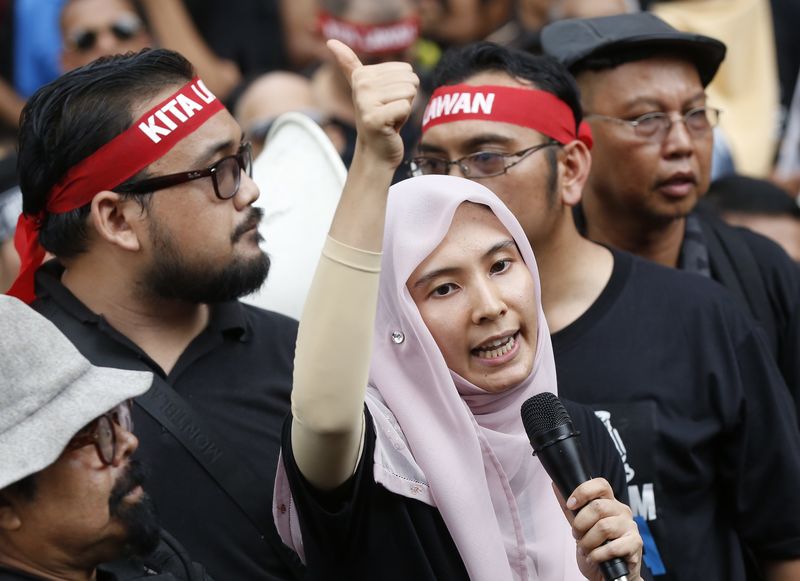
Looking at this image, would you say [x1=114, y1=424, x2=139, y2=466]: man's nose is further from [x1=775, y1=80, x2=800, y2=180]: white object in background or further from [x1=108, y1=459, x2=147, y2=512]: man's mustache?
[x1=775, y1=80, x2=800, y2=180]: white object in background

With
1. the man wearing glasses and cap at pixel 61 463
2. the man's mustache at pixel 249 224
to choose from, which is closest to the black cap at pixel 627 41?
the man's mustache at pixel 249 224

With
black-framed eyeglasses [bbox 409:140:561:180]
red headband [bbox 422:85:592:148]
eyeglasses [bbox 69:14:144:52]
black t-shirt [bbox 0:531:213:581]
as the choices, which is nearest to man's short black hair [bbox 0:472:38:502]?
black t-shirt [bbox 0:531:213:581]

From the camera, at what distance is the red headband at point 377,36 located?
6699mm

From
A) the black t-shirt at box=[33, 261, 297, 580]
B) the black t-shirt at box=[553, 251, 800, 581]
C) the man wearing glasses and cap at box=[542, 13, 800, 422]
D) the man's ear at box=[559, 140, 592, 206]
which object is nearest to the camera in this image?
the black t-shirt at box=[33, 261, 297, 580]

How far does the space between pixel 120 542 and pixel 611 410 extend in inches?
57.4

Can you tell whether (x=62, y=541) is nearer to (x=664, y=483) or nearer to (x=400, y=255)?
(x=400, y=255)

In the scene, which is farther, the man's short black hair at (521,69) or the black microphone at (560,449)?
the man's short black hair at (521,69)

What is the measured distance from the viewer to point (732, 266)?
175 inches

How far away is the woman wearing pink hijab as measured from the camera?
8.82 ft

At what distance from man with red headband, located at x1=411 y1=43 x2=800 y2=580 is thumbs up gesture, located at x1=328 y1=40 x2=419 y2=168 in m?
1.31

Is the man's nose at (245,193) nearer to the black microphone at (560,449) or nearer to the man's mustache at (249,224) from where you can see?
the man's mustache at (249,224)

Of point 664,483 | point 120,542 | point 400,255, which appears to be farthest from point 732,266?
point 120,542

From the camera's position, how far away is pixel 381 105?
2654 mm

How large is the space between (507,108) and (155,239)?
1.15 m
